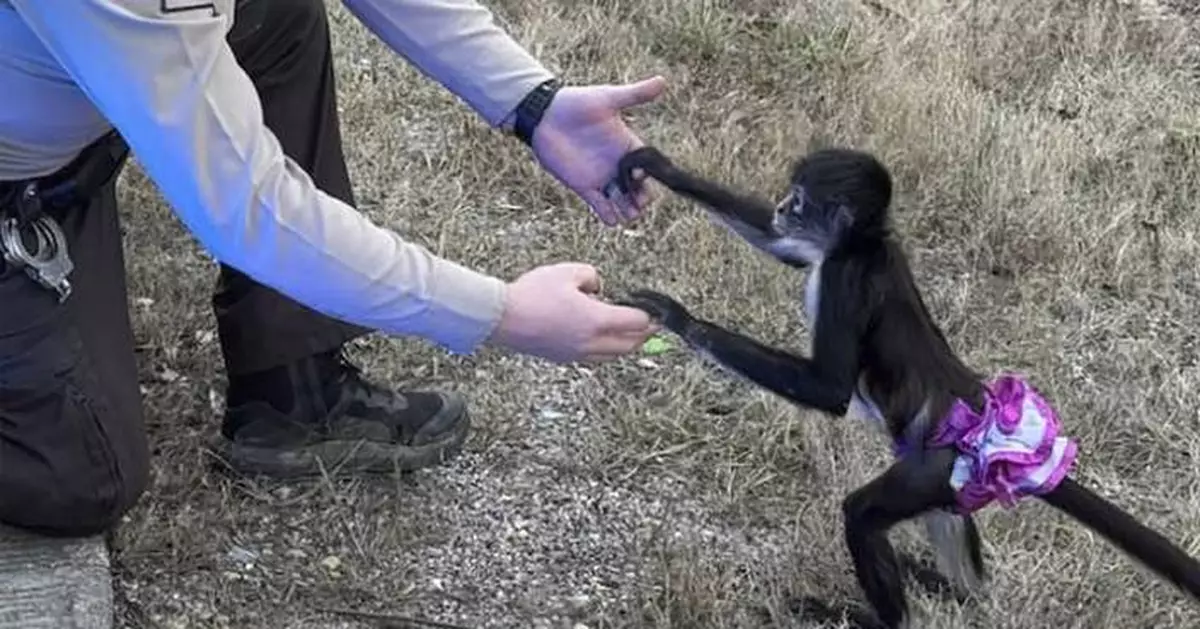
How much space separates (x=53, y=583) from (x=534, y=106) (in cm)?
110

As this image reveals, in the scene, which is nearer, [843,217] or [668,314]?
[843,217]

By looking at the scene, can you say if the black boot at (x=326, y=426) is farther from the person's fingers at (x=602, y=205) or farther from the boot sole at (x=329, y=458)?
the person's fingers at (x=602, y=205)

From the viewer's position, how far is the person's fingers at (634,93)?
3051 mm

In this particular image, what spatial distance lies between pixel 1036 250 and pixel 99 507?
2158mm

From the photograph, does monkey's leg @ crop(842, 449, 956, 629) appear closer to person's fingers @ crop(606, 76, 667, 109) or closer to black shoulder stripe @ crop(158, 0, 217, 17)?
person's fingers @ crop(606, 76, 667, 109)

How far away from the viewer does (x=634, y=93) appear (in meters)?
3.07

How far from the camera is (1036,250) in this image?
4121 millimetres

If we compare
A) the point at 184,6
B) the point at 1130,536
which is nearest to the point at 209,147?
the point at 184,6

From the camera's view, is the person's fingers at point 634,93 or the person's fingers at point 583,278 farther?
the person's fingers at point 634,93

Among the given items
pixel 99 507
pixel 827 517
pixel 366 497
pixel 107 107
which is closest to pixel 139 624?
pixel 99 507

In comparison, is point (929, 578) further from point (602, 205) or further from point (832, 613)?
point (602, 205)

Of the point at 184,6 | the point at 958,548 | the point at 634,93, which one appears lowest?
the point at 958,548

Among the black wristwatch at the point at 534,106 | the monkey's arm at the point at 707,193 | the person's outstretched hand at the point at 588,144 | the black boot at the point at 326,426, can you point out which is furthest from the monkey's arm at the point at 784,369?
the black boot at the point at 326,426

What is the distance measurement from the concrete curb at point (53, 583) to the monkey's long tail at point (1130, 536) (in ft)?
4.69
